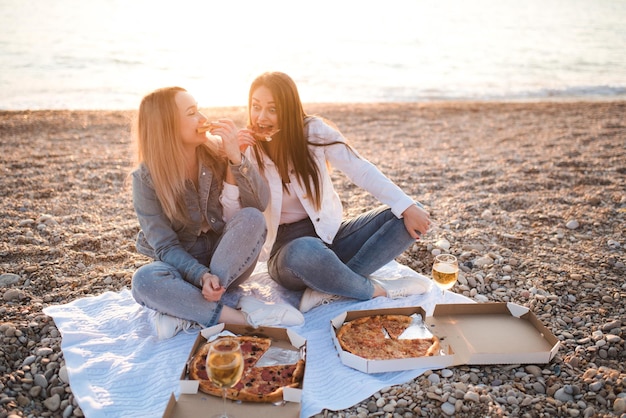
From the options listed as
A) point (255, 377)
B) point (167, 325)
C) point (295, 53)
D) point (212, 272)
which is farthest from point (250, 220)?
point (295, 53)

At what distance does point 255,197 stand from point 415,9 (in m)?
44.9

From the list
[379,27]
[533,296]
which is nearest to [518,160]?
[533,296]

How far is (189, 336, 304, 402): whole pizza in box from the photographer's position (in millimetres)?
2670

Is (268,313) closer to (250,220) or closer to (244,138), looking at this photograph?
(250,220)

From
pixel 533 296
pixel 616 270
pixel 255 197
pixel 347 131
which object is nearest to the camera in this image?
pixel 255 197

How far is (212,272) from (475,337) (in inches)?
70.4

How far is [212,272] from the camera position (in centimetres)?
339

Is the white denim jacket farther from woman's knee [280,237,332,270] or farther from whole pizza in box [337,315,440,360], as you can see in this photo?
whole pizza in box [337,315,440,360]

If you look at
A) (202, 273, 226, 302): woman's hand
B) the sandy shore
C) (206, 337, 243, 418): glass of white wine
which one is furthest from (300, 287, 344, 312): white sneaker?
(206, 337, 243, 418): glass of white wine

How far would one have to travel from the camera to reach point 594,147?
7.91 metres

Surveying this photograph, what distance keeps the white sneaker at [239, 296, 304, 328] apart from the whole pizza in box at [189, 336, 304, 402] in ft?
0.91

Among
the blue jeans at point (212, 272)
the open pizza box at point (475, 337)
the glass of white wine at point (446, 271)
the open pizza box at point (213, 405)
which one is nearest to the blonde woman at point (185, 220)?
the blue jeans at point (212, 272)

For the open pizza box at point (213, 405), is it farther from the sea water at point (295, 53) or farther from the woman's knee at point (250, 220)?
the sea water at point (295, 53)

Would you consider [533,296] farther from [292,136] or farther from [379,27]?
[379,27]
